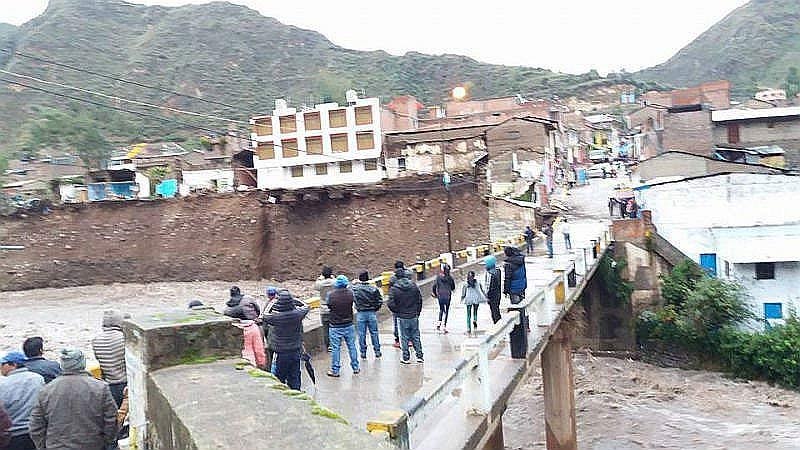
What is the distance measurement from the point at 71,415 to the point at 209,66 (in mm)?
109504

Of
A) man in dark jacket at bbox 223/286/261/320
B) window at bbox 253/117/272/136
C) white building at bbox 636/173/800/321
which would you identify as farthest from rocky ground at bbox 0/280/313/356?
man in dark jacket at bbox 223/286/261/320

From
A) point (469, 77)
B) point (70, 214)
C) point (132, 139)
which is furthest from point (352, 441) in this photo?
point (469, 77)

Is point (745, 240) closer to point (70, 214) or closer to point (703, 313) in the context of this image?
point (703, 313)

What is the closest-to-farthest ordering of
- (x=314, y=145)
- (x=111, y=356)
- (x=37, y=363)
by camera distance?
(x=37, y=363) → (x=111, y=356) → (x=314, y=145)

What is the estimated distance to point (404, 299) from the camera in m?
8.88

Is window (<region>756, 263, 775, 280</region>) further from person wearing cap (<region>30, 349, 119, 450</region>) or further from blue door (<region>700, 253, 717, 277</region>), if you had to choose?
person wearing cap (<region>30, 349, 119, 450</region>)

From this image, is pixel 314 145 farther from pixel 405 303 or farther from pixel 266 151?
pixel 405 303

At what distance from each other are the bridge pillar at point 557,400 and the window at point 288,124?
3396cm

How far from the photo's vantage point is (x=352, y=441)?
3.12 meters

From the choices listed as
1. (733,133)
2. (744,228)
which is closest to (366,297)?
(744,228)

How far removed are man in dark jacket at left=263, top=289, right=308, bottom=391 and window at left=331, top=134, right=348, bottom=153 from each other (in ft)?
121

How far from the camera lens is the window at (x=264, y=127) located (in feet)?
148

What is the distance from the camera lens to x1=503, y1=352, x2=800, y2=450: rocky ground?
54.8ft

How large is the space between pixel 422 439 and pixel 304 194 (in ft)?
97.5
